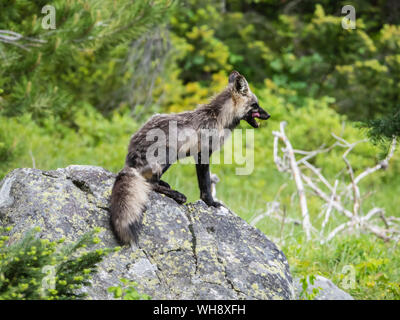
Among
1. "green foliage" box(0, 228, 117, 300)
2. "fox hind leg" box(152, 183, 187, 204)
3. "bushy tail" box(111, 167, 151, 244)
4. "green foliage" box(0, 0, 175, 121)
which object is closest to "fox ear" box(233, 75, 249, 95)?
"fox hind leg" box(152, 183, 187, 204)

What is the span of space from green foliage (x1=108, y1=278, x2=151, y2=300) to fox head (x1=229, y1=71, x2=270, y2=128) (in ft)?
7.10

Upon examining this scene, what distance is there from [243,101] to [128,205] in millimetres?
1783

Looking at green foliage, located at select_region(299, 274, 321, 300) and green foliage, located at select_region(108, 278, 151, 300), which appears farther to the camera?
green foliage, located at select_region(299, 274, 321, 300)

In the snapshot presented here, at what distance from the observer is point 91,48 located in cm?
649

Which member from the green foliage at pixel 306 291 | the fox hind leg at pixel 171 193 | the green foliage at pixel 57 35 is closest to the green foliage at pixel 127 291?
the fox hind leg at pixel 171 193

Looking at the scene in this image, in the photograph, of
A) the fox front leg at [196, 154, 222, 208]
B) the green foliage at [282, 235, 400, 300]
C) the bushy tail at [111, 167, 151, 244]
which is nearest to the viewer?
the bushy tail at [111, 167, 151, 244]

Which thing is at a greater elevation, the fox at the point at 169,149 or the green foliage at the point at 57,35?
the green foliage at the point at 57,35

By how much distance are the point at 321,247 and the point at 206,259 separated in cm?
249

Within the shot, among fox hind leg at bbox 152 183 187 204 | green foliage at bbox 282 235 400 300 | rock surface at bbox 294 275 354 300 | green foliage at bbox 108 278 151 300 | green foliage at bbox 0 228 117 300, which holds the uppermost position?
fox hind leg at bbox 152 183 187 204

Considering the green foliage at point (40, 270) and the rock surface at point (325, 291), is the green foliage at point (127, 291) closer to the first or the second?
the green foliage at point (40, 270)

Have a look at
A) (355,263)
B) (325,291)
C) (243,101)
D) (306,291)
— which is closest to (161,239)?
(306,291)

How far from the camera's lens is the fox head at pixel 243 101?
473cm

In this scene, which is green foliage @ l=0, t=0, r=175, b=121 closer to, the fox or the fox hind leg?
the fox

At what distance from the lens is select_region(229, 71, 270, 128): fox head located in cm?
473
